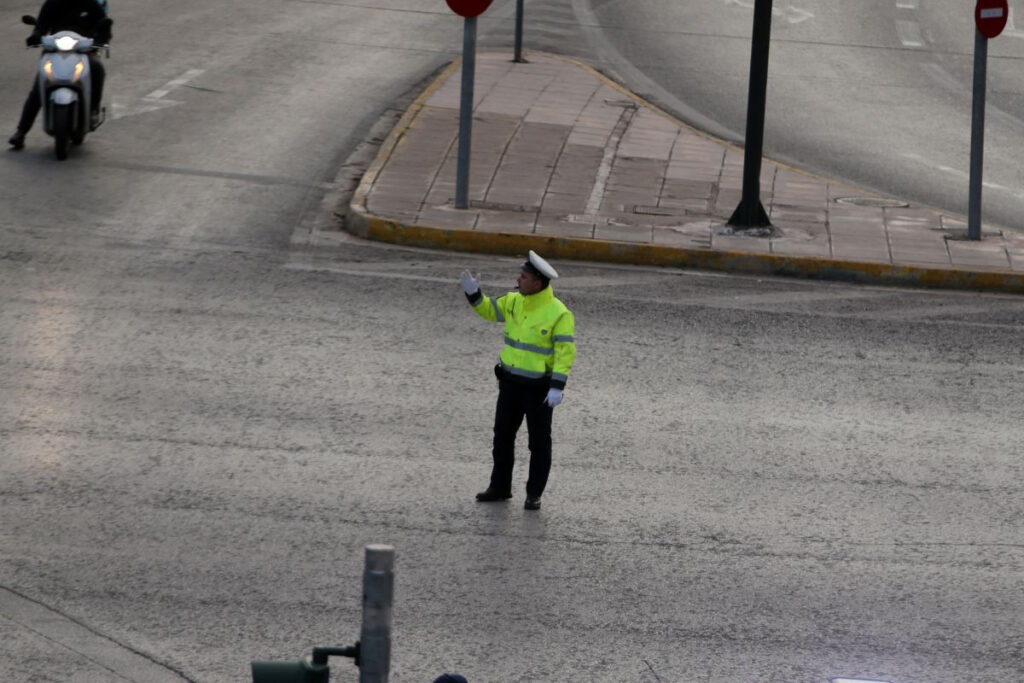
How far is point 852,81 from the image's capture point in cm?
2408

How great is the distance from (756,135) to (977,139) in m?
2.06

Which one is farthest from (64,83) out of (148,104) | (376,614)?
(376,614)

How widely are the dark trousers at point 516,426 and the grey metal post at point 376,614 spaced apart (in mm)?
4767

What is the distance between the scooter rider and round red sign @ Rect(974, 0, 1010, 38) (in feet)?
28.2

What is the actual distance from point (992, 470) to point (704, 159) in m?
8.73

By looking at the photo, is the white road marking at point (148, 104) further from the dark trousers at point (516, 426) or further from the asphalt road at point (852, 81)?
the dark trousers at point (516, 426)

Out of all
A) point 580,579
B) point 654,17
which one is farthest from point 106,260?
point 654,17

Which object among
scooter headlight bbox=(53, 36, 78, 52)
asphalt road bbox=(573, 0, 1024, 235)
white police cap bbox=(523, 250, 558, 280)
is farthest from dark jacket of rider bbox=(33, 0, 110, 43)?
white police cap bbox=(523, 250, 558, 280)

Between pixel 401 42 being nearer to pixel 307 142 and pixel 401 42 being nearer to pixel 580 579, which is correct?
pixel 307 142

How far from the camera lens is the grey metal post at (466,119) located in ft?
51.3

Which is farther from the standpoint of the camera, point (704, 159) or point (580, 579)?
point (704, 159)

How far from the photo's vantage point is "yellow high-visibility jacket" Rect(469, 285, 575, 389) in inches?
370

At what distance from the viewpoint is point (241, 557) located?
8.48 meters

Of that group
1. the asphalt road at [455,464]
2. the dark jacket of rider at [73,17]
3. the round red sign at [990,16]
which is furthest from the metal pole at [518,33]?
the round red sign at [990,16]
